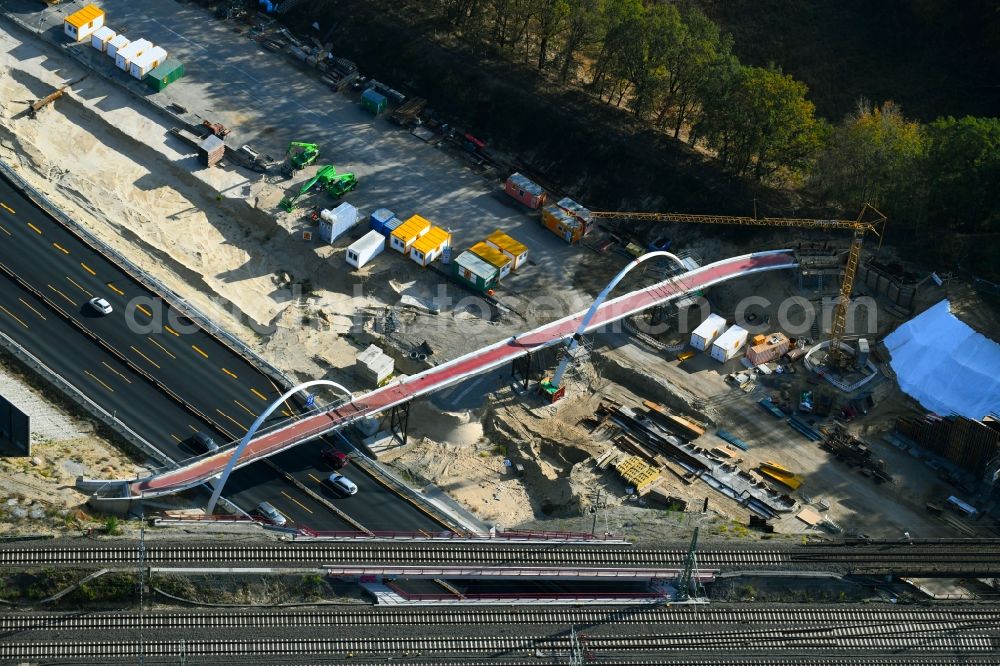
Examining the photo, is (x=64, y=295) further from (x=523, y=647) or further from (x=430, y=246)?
(x=523, y=647)

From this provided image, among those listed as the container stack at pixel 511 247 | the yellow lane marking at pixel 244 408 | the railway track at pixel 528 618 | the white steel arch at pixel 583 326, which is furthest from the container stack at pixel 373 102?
the railway track at pixel 528 618

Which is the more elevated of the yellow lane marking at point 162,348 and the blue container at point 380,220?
the blue container at point 380,220

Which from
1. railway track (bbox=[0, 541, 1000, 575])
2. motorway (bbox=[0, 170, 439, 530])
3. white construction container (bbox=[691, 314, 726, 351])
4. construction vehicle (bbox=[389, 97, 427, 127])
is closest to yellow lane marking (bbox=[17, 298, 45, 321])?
motorway (bbox=[0, 170, 439, 530])

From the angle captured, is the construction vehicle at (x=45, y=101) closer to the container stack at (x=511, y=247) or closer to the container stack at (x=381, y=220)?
the container stack at (x=381, y=220)

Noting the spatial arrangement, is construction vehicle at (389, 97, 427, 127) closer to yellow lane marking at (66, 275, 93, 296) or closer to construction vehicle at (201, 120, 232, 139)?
construction vehicle at (201, 120, 232, 139)

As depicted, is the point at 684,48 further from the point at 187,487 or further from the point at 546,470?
the point at 187,487

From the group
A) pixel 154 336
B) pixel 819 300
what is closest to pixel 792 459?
pixel 819 300
